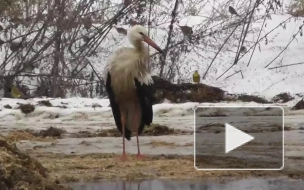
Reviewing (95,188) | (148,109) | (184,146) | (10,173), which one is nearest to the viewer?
(10,173)

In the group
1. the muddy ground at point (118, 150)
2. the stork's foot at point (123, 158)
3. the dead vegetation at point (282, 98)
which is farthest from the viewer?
the dead vegetation at point (282, 98)

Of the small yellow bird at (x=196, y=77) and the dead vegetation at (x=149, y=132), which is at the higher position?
the small yellow bird at (x=196, y=77)

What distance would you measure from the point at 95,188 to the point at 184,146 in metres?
3.51

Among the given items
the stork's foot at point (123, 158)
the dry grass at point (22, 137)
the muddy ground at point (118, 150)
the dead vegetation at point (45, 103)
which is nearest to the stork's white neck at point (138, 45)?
the muddy ground at point (118, 150)

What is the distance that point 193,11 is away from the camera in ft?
72.0

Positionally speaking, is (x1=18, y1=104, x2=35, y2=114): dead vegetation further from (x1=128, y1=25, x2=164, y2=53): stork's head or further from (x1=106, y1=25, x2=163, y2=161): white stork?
(x1=128, y1=25, x2=164, y2=53): stork's head

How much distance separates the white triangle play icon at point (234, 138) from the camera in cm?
947

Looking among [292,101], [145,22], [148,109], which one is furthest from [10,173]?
[145,22]

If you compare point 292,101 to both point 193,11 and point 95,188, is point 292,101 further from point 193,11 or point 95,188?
point 95,188

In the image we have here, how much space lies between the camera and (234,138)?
1032cm
